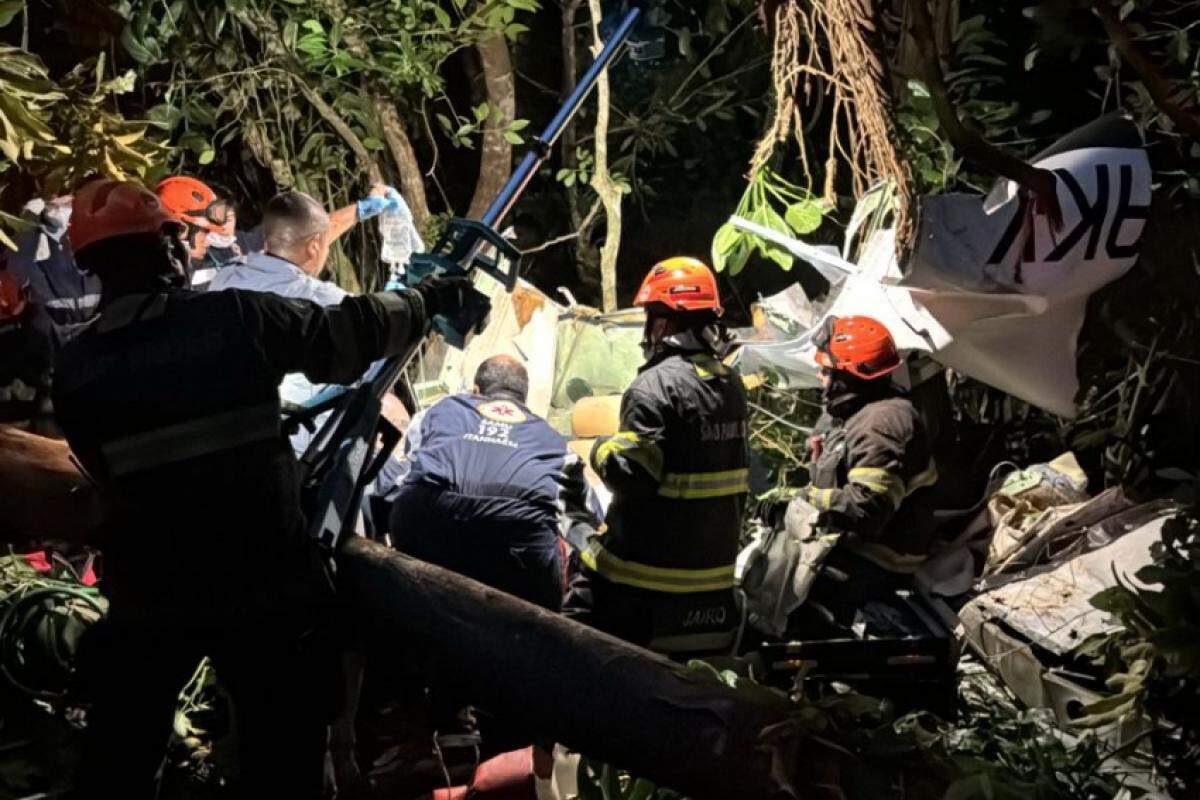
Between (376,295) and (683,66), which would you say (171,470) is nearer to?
(376,295)

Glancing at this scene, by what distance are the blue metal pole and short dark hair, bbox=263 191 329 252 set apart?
1.68m

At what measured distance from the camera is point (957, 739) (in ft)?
11.9

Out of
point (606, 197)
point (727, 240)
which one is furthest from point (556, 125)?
point (606, 197)

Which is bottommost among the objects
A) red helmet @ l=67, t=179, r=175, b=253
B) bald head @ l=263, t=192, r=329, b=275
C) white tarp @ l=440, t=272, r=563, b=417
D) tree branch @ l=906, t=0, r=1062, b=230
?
white tarp @ l=440, t=272, r=563, b=417

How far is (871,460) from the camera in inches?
187

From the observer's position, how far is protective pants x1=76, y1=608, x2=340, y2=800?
3289mm

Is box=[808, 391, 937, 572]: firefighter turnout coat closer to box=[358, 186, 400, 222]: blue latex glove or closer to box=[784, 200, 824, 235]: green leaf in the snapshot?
box=[784, 200, 824, 235]: green leaf

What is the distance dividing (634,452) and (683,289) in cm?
65

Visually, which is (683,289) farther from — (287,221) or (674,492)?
(287,221)

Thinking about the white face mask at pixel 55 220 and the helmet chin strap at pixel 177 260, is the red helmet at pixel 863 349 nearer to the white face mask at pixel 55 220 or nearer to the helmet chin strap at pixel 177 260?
the helmet chin strap at pixel 177 260

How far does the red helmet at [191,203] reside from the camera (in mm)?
6102

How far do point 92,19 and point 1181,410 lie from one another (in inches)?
214

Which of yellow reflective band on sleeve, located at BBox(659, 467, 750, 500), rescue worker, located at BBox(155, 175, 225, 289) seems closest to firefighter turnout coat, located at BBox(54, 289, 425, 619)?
yellow reflective band on sleeve, located at BBox(659, 467, 750, 500)

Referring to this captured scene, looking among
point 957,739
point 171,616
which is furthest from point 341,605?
point 957,739
